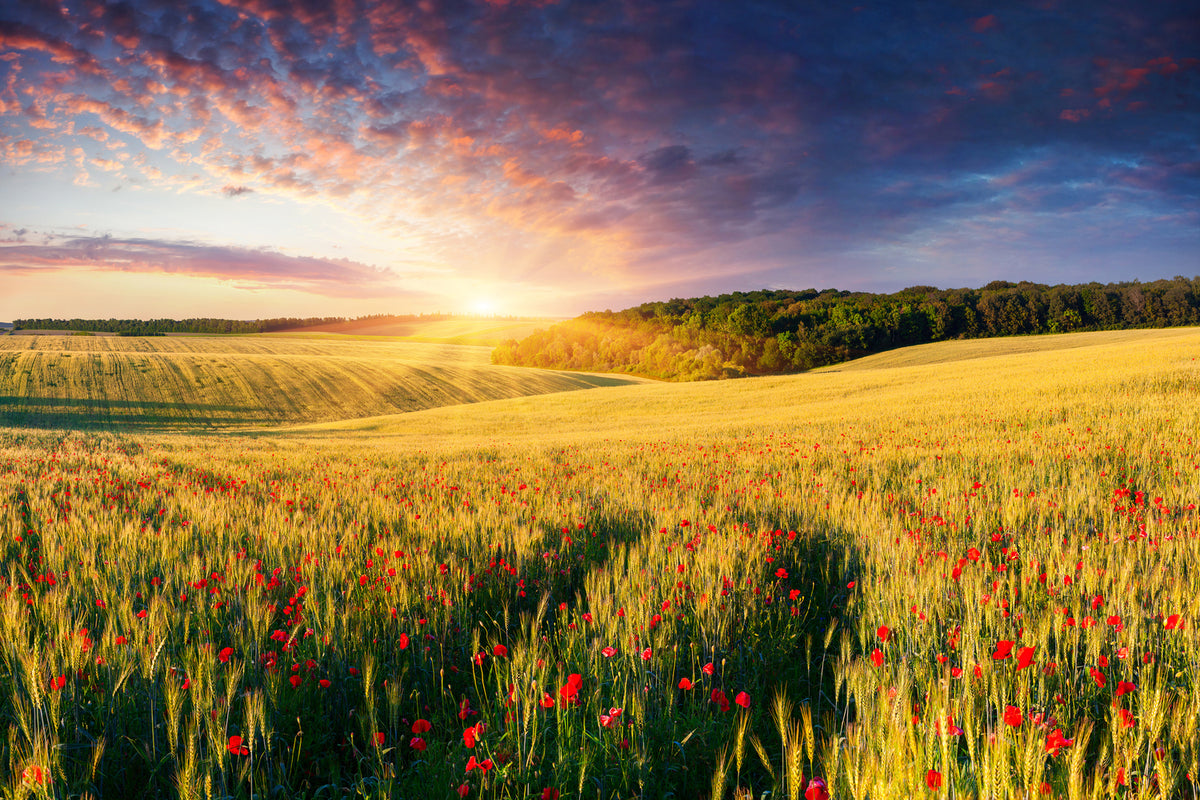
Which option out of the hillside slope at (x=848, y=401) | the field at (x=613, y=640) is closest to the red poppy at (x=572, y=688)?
the field at (x=613, y=640)

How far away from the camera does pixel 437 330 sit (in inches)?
5541

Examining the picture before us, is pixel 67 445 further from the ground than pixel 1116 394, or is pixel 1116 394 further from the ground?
pixel 1116 394

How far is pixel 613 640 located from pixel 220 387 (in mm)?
55685

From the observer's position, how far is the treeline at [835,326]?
76125 millimetres

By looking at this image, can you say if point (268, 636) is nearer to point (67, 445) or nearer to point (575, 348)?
point (67, 445)

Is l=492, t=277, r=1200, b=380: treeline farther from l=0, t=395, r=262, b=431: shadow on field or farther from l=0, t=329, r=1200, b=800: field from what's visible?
l=0, t=329, r=1200, b=800: field

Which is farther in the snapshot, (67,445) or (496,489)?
(67,445)

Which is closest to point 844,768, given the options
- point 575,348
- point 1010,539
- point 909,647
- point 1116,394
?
point 909,647

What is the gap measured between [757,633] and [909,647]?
0.68 meters

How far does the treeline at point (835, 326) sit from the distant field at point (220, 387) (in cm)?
2948

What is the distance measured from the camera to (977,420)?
12062 millimetres

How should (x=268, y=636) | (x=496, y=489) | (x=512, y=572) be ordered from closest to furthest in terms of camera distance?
(x=268, y=636) < (x=512, y=572) < (x=496, y=489)

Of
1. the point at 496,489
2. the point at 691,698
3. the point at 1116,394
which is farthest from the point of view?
the point at 1116,394

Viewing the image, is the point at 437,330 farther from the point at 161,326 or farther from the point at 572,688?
the point at 572,688
